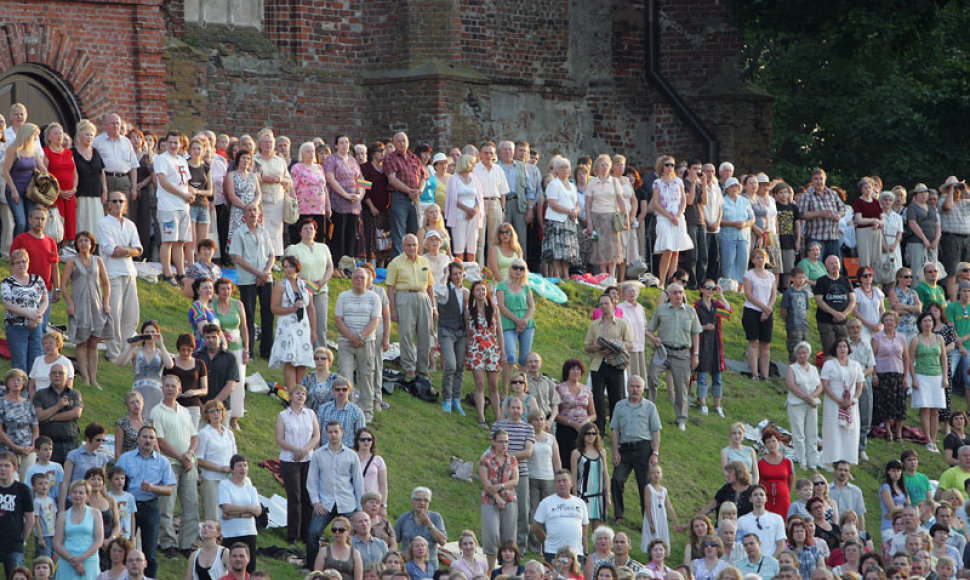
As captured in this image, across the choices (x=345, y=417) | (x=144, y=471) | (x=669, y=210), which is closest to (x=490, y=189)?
(x=669, y=210)

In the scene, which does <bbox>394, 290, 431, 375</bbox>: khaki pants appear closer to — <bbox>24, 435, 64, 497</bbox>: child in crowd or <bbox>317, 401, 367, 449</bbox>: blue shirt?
<bbox>317, 401, 367, 449</bbox>: blue shirt

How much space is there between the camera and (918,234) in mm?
25047

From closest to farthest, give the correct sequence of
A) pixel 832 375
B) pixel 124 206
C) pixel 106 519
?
pixel 106 519, pixel 124 206, pixel 832 375

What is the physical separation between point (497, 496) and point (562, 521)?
0.66 m

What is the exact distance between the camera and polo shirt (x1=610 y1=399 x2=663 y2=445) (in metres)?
18.6

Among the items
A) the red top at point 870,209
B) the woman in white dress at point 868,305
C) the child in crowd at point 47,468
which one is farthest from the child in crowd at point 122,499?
the red top at point 870,209

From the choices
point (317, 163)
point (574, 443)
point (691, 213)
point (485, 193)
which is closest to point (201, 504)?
point (574, 443)

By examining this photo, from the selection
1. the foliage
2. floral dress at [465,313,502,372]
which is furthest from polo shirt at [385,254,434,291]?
the foliage

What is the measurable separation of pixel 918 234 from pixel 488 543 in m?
10.3

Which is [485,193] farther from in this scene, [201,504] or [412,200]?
[201,504]

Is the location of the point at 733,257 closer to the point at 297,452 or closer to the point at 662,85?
the point at 662,85

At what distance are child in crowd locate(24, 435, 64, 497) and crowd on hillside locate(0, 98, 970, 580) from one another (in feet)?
0.07

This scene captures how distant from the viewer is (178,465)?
15.7 meters

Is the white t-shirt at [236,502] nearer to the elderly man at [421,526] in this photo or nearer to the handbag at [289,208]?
the elderly man at [421,526]
